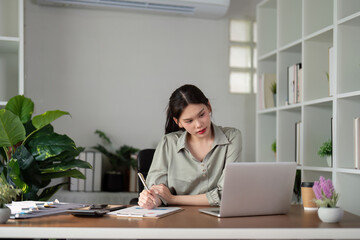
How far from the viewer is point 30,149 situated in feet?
9.15

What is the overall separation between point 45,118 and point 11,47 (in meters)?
0.87

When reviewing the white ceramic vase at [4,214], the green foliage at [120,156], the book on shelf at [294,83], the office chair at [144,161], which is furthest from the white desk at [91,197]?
the white ceramic vase at [4,214]

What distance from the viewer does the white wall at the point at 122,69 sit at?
3.79 m

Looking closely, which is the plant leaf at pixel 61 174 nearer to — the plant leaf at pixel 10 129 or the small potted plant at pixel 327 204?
the plant leaf at pixel 10 129

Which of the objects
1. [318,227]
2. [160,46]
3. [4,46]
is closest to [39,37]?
[4,46]

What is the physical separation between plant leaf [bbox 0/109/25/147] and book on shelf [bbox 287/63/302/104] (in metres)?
1.75

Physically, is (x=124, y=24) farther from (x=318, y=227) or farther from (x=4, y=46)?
(x=318, y=227)

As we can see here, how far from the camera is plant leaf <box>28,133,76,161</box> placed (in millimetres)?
2732

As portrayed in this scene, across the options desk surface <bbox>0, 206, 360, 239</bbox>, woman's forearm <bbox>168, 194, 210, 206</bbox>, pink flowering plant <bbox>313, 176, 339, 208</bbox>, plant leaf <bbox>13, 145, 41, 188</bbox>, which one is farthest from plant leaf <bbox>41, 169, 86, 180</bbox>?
pink flowering plant <bbox>313, 176, 339, 208</bbox>

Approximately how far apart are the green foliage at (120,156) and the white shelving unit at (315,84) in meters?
1.01

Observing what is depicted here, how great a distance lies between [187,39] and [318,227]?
2883 millimetres

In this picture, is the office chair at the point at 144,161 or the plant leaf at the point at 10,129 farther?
the plant leaf at the point at 10,129

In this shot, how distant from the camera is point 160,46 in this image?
4.05 meters

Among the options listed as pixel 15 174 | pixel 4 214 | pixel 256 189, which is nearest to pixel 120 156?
pixel 15 174
